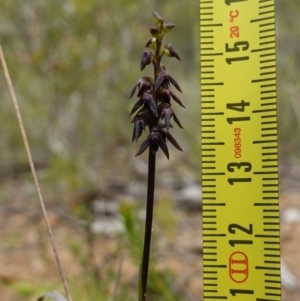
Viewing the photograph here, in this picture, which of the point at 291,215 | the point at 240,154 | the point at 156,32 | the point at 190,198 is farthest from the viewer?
the point at 190,198

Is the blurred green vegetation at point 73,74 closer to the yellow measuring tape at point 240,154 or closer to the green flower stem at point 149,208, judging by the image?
the yellow measuring tape at point 240,154

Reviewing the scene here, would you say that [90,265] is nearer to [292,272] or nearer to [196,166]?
[292,272]

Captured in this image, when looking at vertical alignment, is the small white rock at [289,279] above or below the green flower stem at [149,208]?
below

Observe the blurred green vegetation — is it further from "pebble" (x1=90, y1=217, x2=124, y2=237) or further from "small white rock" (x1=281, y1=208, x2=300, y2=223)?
"small white rock" (x1=281, y1=208, x2=300, y2=223)

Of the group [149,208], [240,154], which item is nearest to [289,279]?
[240,154]

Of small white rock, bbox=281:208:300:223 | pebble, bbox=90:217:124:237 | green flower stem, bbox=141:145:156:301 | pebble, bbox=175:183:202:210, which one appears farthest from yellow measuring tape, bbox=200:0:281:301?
pebble, bbox=175:183:202:210

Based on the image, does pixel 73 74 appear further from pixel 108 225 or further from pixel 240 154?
pixel 240 154

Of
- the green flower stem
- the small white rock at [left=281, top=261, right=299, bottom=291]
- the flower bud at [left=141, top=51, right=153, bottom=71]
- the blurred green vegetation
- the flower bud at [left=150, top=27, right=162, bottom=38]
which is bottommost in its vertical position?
the small white rock at [left=281, top=261, right=299, bottom=291]

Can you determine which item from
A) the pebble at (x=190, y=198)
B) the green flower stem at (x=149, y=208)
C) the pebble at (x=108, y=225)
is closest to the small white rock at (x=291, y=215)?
the pebble at (x=190, y=198)

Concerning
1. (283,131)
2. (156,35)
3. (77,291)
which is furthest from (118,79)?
(156,35)
